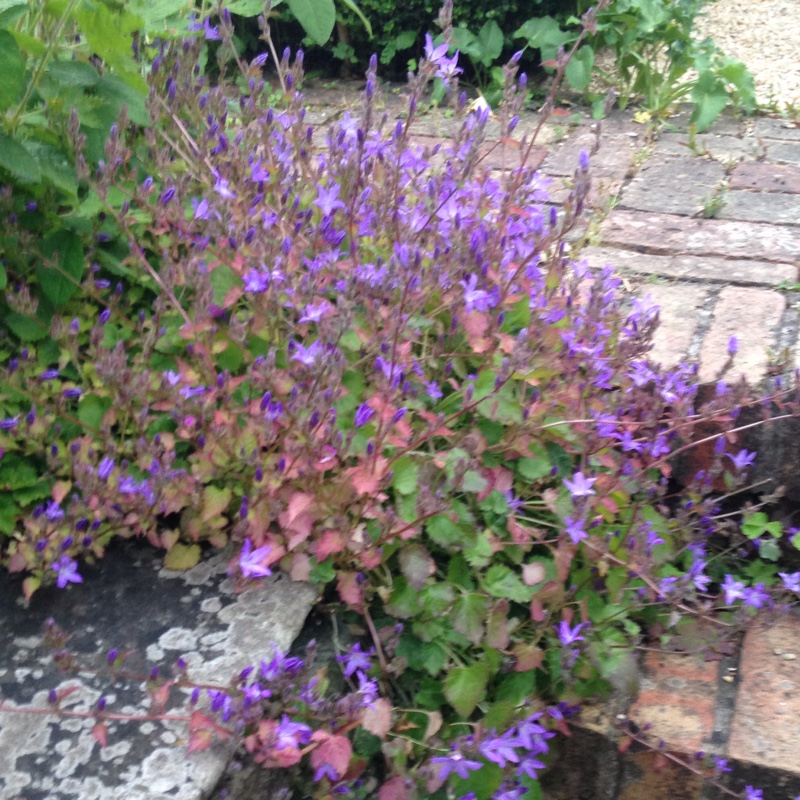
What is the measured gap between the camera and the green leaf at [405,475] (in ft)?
5.41

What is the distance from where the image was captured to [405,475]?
167 cm

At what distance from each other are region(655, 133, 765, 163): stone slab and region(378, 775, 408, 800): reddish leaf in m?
2.90

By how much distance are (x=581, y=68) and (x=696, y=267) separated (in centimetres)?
191

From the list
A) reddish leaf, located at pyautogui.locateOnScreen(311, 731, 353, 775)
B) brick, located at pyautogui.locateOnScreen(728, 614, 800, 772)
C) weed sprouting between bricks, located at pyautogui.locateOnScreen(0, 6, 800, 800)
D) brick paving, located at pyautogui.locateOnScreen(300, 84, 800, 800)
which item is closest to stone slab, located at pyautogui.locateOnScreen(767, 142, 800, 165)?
brick paving, located at pyautogui.locateOnScreen(300, 84, 800, 800)

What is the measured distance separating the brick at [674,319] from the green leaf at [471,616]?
0.82 metres

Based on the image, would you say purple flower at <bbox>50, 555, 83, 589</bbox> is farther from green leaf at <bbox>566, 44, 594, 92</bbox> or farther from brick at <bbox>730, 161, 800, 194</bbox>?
green leaf at <bbox>566, 44, 594, 92</bbox>

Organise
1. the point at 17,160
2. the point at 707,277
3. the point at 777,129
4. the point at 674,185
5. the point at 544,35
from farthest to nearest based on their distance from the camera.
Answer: the point at 544,35
the point at 777,129
the point at 674,185
the point at 707,277
the point at 17,160

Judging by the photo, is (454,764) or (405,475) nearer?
(454,764)

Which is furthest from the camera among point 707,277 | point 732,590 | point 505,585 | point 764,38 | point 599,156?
point 764,38

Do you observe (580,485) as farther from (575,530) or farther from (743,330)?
(743,330)

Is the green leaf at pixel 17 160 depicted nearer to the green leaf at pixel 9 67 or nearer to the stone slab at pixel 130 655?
the green leaf at pixel 9 67

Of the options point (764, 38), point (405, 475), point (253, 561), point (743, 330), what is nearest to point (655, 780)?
point (405, 475)

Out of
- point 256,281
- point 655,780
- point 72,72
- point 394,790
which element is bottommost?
point 655,780

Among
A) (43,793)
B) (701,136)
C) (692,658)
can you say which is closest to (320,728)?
(43,793)
